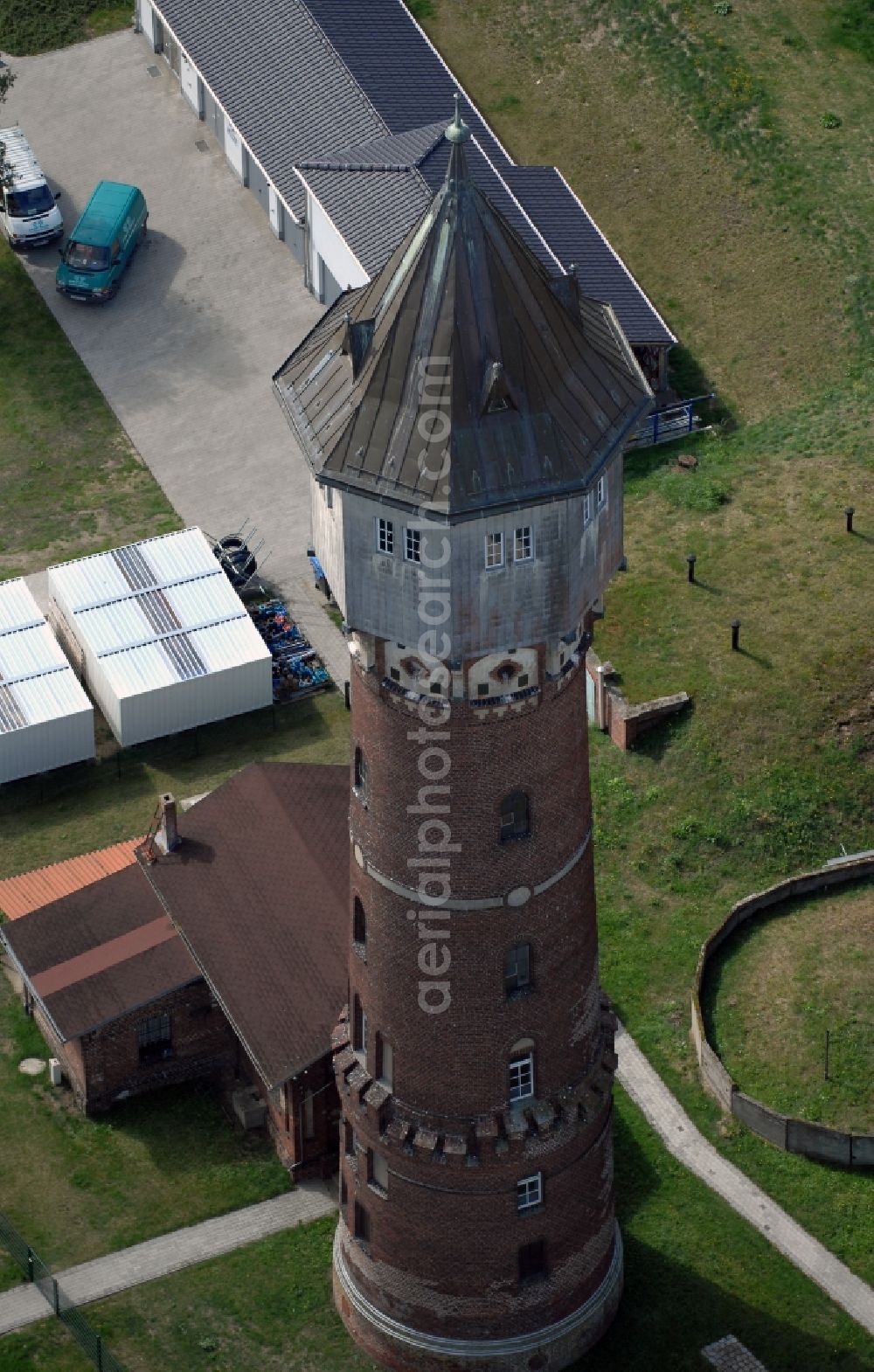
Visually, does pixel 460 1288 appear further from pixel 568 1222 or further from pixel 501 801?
pixel 501 801

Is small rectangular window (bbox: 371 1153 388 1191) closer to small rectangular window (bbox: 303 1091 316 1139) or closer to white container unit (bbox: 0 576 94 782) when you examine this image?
small rectangular window (bbox: 303 1091 316 1139)

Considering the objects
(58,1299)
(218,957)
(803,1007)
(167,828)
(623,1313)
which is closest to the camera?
(623,1313)

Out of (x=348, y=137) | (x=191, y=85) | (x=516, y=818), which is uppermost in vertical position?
(x=516, y=818)

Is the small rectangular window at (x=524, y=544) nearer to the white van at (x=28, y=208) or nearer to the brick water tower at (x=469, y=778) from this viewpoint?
the brick water tower at (x=469, y=778)

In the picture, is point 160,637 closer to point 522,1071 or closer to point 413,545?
point 522,1071

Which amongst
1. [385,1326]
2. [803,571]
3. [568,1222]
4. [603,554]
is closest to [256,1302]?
[385,1326]

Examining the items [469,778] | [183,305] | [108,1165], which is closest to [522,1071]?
[469,778]
